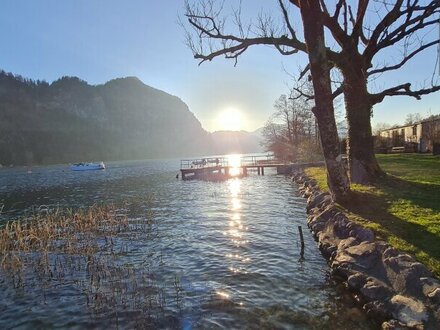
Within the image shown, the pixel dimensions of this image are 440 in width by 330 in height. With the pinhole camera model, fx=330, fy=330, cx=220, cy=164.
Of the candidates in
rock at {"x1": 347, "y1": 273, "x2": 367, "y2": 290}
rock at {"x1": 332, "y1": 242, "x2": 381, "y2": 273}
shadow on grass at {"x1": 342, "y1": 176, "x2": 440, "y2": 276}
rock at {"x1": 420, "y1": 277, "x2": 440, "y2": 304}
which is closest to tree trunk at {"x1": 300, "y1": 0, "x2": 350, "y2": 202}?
shadow on grass at {"x1": 342, "y1": 176, "x2": 440, "y2": 276}

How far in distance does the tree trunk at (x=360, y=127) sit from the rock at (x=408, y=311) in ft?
31.7

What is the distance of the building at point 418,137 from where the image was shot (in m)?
35.4

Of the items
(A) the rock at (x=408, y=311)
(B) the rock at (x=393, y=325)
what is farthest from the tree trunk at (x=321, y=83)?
(B) the rock at (x=393, y=325)

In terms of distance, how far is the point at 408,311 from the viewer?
6336 mm

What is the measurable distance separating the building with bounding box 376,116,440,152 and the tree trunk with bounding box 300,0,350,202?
23.1m

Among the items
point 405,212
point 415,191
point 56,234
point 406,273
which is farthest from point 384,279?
point 56,234

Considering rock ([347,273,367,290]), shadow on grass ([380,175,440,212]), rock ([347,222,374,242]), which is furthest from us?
shadow on grass ([380,175,440,212])

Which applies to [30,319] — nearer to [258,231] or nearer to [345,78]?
[258,231]

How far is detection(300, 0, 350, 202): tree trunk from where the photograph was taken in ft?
42.0

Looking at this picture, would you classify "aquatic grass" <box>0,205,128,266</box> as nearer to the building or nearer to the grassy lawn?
the grassy lawn

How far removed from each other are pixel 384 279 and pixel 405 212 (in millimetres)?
4241

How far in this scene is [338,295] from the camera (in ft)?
27.1

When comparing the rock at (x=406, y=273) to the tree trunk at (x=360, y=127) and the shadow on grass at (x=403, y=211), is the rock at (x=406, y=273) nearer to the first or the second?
the shadow on grass at (x=403, y=211)

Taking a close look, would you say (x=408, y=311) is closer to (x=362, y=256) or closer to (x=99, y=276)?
(x=362, y=256)
